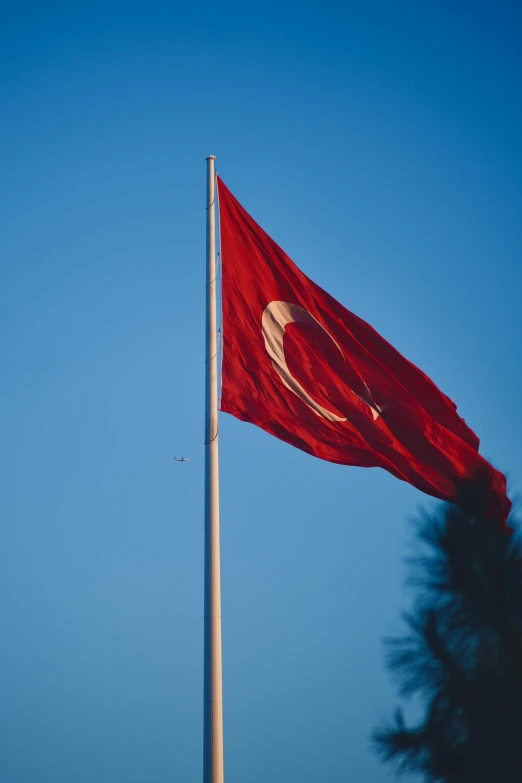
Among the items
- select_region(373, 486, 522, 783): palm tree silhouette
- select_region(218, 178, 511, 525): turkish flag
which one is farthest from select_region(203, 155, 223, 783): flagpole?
select_region(373, 486, 522, 783): palm tree silhouette

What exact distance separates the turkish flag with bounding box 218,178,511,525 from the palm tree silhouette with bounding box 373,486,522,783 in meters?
6.07

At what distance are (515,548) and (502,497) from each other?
1.46 feet

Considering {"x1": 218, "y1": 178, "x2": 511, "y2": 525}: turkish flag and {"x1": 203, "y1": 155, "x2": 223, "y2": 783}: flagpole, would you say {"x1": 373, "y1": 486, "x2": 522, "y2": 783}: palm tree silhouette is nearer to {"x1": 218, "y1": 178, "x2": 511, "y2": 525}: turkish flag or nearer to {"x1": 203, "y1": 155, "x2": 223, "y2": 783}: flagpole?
{"x1": 203, "y1": 155, "x2": 223, "y2": 783}: flagpole

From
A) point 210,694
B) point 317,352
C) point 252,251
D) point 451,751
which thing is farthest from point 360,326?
point 451,751

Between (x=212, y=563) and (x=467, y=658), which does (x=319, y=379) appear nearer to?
(x=212, y=563)

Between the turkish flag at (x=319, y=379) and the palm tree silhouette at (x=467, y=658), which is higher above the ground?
the turkish flag at (x=319, y=379)

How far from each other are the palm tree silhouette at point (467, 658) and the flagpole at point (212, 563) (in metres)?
4.06

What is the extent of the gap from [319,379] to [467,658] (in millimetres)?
8315

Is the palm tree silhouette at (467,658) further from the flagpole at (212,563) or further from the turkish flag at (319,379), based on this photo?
the turkish flag at (319,379)

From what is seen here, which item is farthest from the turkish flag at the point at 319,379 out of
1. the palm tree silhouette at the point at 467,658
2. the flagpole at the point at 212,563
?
the palm tree silhouette at the point at 467,658

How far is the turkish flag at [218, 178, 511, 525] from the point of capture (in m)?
14.0

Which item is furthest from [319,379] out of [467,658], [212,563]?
[467,658]

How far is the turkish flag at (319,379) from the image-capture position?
551 inches

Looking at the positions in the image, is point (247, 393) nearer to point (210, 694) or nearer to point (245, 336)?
point (245, 336)
